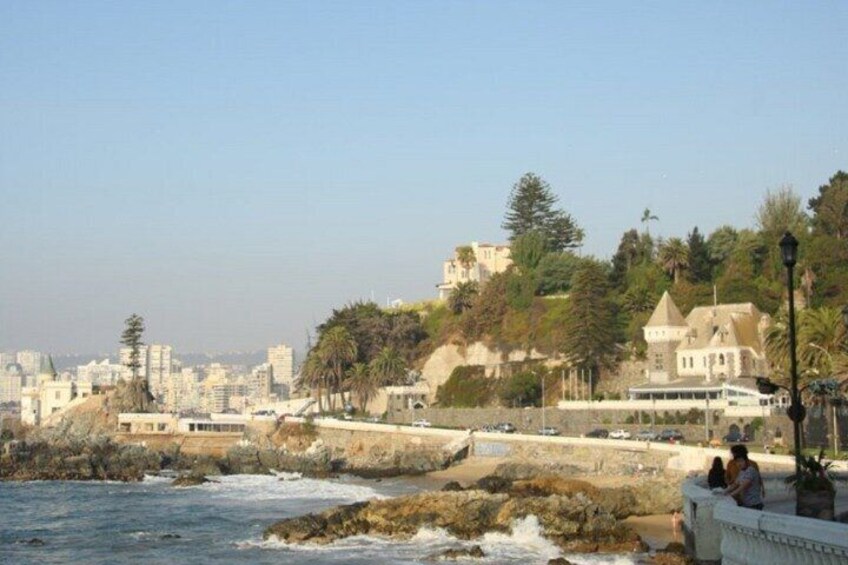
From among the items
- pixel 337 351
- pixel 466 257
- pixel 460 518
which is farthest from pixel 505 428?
pixel 466 257

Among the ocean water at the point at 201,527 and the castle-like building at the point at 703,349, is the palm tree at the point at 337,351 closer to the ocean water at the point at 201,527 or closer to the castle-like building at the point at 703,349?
the ocean water at the point at 201,527

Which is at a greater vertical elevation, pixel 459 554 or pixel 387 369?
pixel 387 369

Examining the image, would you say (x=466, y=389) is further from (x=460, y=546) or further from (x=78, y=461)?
(x=460, y=546)

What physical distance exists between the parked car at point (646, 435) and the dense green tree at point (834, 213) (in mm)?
28065

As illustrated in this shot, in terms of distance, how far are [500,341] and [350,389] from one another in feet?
50.2

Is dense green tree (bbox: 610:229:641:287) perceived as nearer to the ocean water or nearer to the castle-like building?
the castle-like building

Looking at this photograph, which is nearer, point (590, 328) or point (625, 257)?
point (590, 328)

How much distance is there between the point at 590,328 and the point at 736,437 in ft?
81.0

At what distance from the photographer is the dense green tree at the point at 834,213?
→ 87.0 metres

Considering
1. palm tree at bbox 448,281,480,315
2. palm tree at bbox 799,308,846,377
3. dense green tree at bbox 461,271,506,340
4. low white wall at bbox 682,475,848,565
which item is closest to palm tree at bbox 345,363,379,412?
dense green tree at bbox 461,271,506,340

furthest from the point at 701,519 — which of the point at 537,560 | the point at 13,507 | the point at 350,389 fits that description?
the point at 350,389

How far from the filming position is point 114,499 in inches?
2415

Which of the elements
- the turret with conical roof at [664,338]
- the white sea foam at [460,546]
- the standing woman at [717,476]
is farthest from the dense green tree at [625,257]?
the standing woman at [717,476]

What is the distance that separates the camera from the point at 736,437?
58875 mm
